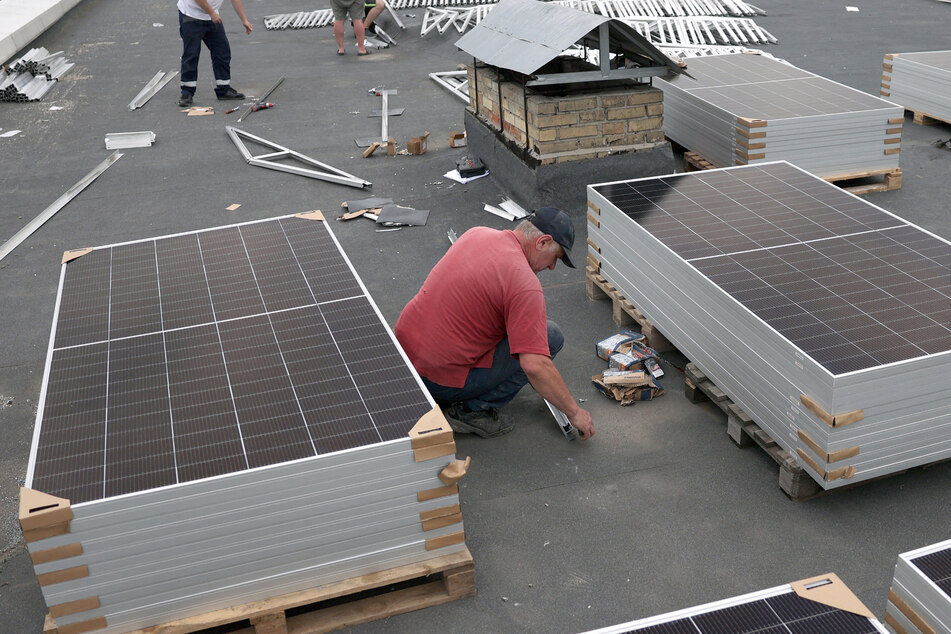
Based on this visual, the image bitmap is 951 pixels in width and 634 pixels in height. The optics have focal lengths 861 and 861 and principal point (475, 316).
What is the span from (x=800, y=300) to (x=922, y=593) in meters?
2.34

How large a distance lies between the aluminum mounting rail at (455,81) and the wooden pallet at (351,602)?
37.0ft

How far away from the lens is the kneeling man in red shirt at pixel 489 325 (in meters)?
5.25

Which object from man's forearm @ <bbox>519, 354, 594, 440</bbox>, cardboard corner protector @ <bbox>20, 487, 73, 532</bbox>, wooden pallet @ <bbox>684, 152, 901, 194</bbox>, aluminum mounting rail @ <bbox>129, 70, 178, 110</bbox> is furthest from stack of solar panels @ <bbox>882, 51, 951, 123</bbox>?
aluminum mounting rail @ <bbox>129, 70, 178, 110</bbox>

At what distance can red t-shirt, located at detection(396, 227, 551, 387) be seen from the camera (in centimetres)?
525

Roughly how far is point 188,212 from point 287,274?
4.94m

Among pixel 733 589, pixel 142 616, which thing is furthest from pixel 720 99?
pixel 142 616

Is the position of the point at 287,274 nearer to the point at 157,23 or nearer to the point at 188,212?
the point at 188,212

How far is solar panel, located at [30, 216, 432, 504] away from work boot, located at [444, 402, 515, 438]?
3.38 feet

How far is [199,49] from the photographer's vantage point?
49.0 feet

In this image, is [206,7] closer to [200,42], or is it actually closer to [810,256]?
[200,42]

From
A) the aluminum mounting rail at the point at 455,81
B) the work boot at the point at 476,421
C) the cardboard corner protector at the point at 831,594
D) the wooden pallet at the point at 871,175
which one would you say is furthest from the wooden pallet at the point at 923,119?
the cardboard corner protector at the point at 831,594

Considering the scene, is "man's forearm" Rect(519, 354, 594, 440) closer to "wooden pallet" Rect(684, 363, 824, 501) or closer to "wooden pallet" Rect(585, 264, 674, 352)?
"wooden pallet" Rect(684, 363, 824, 501)

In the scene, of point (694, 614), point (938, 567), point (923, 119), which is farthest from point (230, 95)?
point (938, 567)

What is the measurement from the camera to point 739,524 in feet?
17.1
